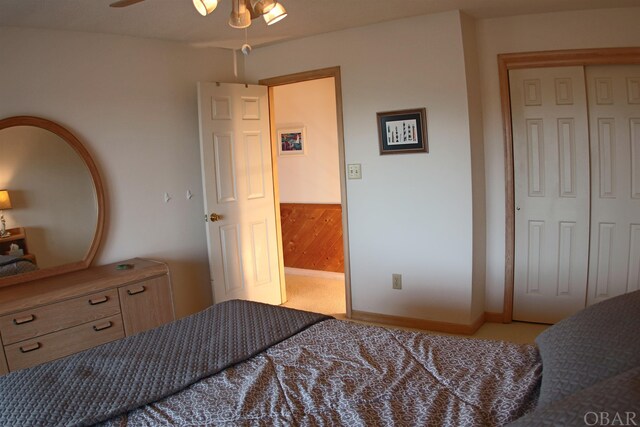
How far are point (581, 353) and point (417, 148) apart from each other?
2.30m

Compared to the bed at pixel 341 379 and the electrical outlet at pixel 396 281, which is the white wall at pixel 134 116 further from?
the bed at pixel 341 379

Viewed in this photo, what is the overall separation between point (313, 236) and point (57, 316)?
9.84 feet

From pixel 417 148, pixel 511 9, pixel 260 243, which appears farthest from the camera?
pixel 260 243

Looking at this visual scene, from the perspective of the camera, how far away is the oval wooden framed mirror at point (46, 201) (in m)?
2.96

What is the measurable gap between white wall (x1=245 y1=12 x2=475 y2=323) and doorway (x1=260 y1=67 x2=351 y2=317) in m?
1.14

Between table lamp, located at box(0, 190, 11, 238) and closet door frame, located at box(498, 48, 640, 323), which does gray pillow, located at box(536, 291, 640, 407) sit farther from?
table lamp, located at box(0, 190, 11, 238)

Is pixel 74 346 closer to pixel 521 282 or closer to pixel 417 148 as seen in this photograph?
pixel 417 148

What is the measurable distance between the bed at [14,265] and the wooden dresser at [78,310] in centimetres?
9

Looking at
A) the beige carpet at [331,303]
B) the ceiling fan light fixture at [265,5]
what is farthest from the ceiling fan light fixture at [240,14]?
the beige carpet at [331,303]

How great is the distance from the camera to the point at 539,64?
346 cm

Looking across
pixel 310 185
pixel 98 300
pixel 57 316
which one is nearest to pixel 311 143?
pixel 310 185

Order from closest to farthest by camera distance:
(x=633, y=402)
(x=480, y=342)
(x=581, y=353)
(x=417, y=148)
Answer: (x=633, y=402) < (x=581, y=353) < (x=480, y=342) < (x=417, y=148)

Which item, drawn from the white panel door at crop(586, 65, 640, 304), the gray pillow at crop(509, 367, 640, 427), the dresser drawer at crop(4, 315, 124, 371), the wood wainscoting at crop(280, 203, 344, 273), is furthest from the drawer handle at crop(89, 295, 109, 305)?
the white panel door at crop(586, 65, 640, 304)

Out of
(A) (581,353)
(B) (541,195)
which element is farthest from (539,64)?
(A) (581,353)
